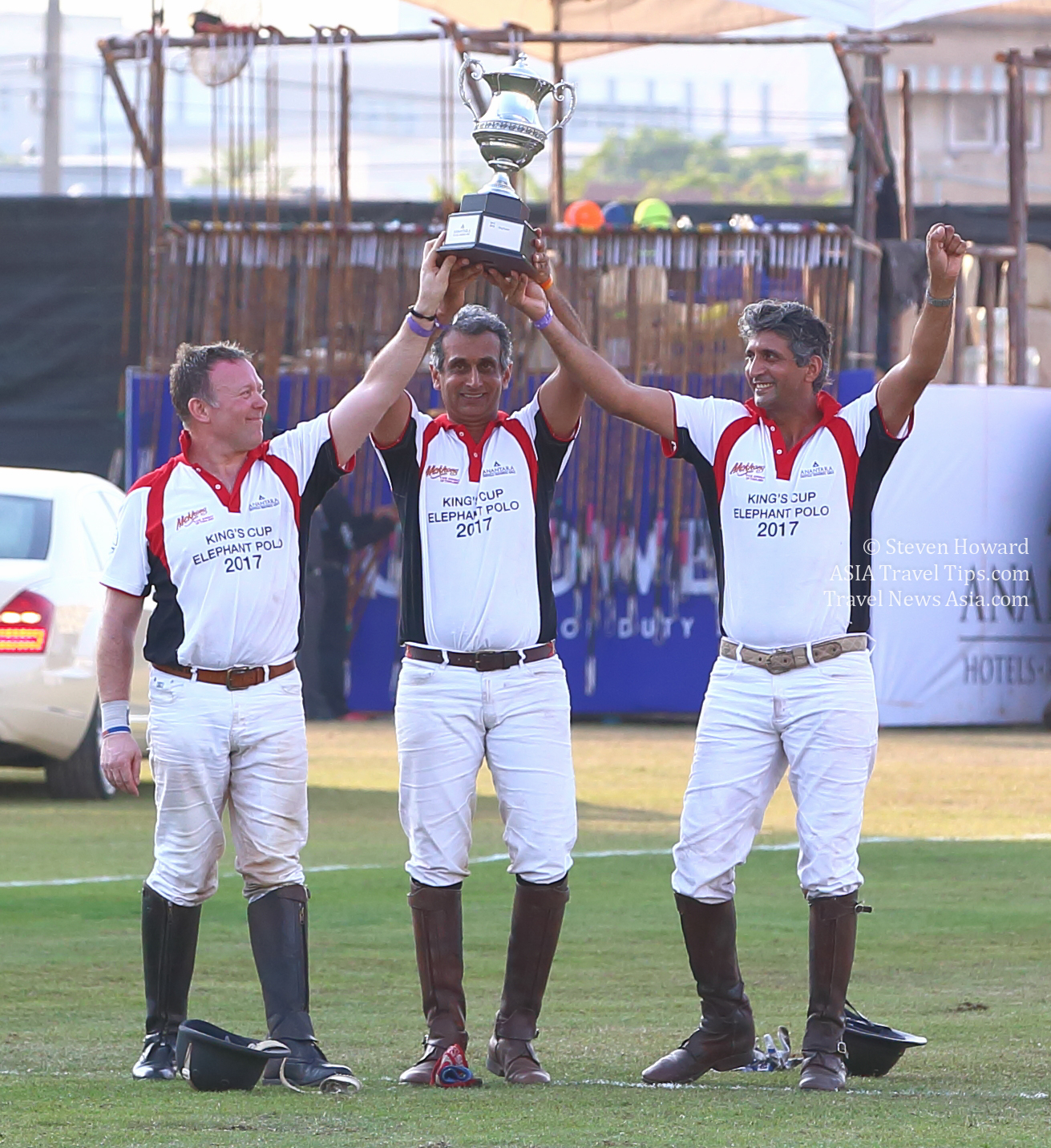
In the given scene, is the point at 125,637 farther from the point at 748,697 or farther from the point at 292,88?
the point at 292,88

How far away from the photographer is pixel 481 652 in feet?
19.5

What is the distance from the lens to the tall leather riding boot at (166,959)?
588 centimetres

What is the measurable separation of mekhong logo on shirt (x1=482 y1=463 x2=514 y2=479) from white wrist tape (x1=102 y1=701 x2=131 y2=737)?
3.89 feet

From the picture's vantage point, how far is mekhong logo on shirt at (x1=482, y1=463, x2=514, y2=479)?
6047 millimetres

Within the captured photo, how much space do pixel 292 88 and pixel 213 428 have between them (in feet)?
136

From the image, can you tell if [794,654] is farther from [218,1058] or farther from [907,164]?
[907,164]

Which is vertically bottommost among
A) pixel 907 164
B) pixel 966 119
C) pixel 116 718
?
pixel 116 718

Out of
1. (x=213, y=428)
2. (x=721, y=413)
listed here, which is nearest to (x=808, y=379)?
(x=721, y=413)

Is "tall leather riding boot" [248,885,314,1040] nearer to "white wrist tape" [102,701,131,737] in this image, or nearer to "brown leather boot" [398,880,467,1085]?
"brown leather boot" [398,880,467,1085]

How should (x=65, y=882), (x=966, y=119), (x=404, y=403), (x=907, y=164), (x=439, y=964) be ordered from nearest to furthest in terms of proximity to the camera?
(x=439, y=964) < (x=404, y=403) < (x=65, y=882) < (x=907, y=164) < (x=966, y=119)

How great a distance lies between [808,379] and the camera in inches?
239

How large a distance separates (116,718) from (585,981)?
231 centimetres

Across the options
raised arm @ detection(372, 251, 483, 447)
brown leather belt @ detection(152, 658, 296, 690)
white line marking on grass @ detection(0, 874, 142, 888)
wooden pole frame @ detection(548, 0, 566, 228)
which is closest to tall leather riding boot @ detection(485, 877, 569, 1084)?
brown leather belt @ detection(152, 658, 296, 690)

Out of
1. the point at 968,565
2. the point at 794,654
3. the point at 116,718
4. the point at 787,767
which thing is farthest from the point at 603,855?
the point at 968,565
